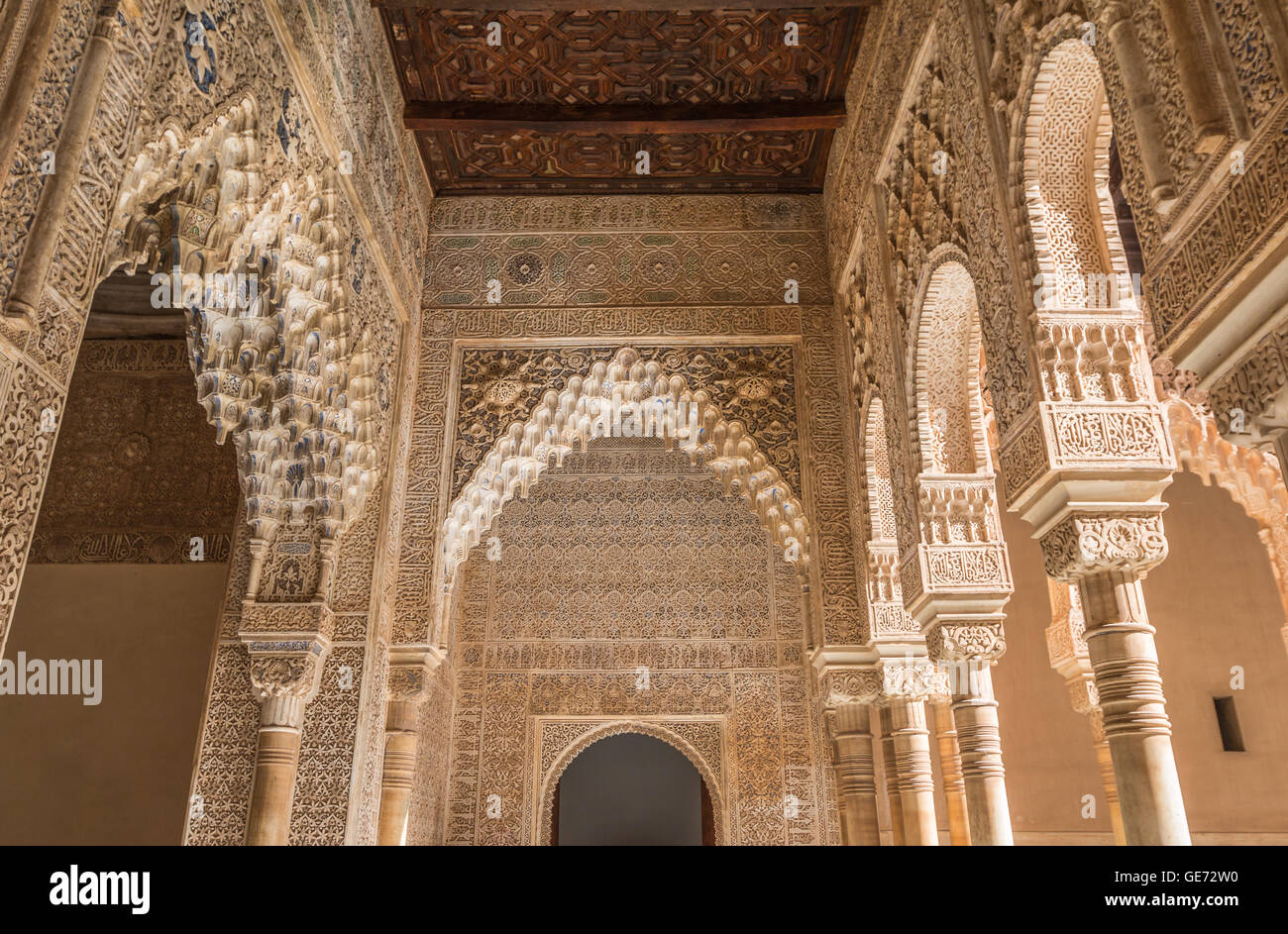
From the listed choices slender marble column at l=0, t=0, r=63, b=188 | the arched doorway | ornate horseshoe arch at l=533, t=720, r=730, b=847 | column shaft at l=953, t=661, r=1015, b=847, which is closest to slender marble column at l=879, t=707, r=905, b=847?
column shaft at l=953, t=661, r=1015, b=847

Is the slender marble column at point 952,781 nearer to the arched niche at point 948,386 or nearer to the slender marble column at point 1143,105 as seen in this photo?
the arched niche at point 948,386

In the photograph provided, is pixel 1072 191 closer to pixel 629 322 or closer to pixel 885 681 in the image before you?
pixel 885 681

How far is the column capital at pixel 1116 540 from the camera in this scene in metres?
3.30

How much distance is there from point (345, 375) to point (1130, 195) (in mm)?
4352

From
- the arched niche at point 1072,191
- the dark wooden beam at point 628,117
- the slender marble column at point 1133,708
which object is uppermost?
the dark wooden beam at point 628,117

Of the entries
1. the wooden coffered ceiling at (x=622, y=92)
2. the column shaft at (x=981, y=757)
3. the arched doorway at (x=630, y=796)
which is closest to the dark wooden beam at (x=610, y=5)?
the wooden coffered ceiling at (x=622, y=92)

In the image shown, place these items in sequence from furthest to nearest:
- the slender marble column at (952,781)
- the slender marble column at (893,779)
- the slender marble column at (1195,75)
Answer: the slender marble column at (893,779) < the slender marble column at (952,781) < the slender marble column at (1195,75)

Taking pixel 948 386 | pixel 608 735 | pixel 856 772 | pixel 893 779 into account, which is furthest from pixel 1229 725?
pixel 608 735

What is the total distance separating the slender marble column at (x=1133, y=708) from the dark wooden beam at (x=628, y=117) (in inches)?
166

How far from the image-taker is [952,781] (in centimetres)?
672

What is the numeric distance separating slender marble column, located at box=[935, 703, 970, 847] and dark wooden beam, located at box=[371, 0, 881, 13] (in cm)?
433

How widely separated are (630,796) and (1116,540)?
1079 centimetres
